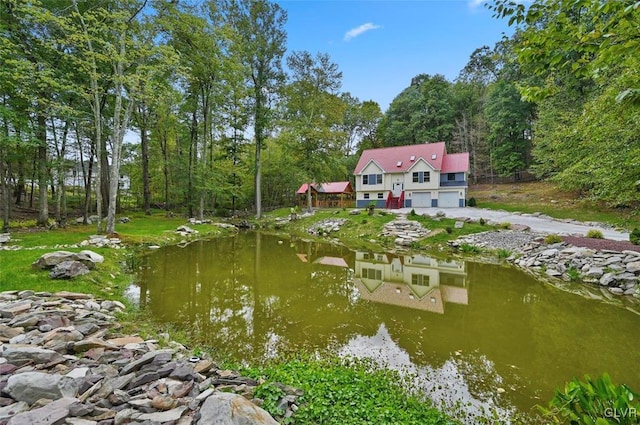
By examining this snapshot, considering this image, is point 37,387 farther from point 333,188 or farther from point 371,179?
point 333,188


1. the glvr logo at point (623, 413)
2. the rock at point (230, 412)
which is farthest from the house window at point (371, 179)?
the rock at point (230, 412)

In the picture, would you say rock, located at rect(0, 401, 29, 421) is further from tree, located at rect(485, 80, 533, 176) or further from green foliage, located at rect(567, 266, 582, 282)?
tree, located at rect(485, 80, 533, 176)

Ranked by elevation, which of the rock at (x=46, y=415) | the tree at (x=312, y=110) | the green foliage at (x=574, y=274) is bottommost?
the green foliage at (x=574, y=274)

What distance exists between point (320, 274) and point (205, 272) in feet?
13.5

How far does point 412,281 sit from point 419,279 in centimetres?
38

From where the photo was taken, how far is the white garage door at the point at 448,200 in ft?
92.4

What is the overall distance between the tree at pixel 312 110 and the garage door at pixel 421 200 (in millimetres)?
9263

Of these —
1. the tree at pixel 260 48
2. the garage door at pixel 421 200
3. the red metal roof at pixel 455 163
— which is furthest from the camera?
the garage door at pixel 421 200

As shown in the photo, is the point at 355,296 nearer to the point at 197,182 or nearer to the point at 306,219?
the point at 306,219

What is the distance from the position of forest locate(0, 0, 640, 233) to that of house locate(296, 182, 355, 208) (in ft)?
11.8

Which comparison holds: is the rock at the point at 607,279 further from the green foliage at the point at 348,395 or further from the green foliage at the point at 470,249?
the green foliage at the point at 348,395

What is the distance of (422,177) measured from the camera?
95.9 feet

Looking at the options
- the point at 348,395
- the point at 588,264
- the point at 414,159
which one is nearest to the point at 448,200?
the point at 414,159

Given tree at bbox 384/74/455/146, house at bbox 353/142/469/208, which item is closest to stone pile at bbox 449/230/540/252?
house at bbox 353/142/469/208
